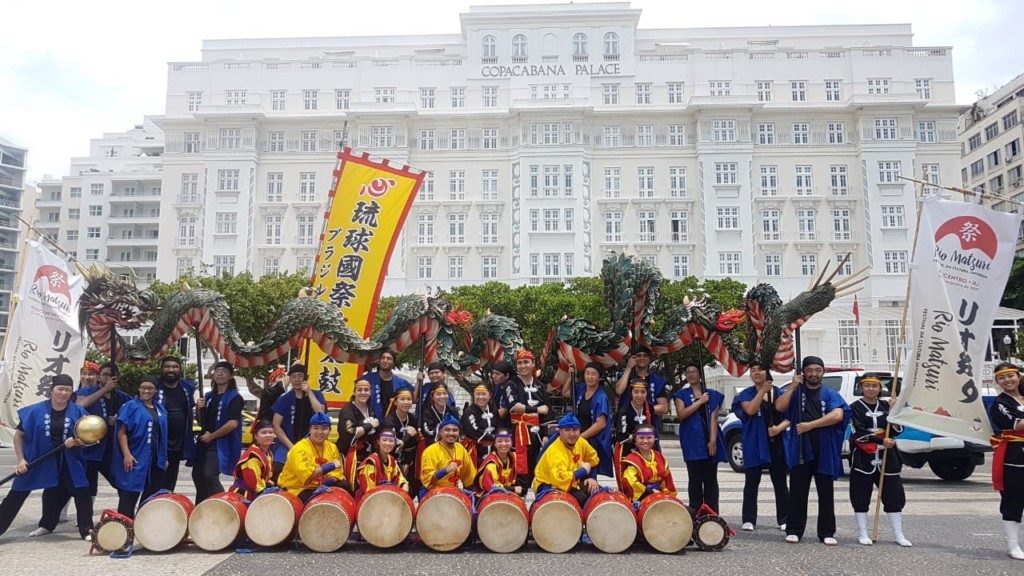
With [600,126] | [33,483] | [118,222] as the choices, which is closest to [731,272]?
[600,126]

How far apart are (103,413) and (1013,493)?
8841 mm

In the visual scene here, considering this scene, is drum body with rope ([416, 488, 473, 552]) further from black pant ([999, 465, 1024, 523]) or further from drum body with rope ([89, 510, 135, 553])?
black pant ([999, 465, 1024, 523])

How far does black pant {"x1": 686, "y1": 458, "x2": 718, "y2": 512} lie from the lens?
7559 mm

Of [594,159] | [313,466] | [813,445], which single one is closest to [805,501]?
[813,445]

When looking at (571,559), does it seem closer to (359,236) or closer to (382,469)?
(382,469)

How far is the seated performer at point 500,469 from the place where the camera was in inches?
273

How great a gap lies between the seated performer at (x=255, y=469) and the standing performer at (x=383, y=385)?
1.21m

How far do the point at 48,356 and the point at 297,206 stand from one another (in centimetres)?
4074

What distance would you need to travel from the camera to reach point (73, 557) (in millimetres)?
6234

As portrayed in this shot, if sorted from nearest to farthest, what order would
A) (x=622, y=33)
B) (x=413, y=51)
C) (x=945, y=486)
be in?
(x=945, y=486) → (x=622, y=33) → (x=413, y=51)

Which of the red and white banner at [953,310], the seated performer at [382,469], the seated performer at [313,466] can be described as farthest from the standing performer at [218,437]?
the red and white banner at [953,310]

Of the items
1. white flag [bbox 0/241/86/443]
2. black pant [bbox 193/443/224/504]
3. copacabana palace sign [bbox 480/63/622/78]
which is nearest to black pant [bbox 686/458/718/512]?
black pant [bbox 193/443/224/504]

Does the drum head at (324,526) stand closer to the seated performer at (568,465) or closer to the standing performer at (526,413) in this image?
the seated performer at (568,465)

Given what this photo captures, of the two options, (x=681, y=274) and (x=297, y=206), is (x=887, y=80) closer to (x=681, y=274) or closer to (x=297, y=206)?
(x=681, y=274)
